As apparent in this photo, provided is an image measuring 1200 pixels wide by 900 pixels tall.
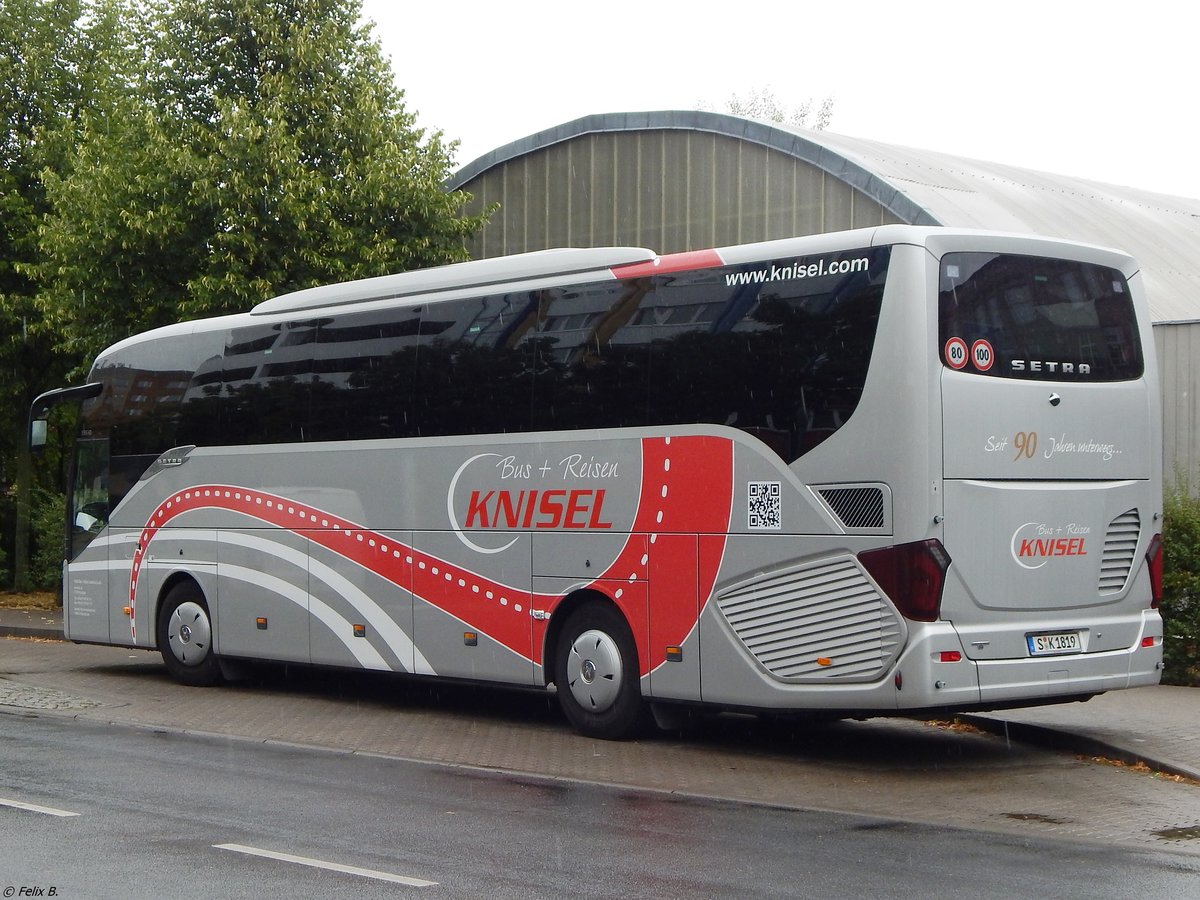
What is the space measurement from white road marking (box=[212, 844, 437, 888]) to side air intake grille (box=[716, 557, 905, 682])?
168 inches

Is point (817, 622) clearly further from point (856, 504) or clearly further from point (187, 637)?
point (187, 637)

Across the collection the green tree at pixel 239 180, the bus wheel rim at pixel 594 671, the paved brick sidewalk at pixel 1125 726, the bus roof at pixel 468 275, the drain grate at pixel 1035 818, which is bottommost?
the paved brick sidewalk at pixel 1125 726

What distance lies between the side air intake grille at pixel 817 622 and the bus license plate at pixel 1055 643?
3.66ft

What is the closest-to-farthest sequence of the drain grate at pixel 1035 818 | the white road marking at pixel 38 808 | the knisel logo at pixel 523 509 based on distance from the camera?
1. the white road marking at pixel 38 808
2. the drain grate at pixel 1035 818
3. the knisel logo at pixel 523 509

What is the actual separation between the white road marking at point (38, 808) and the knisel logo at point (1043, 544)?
6.31m

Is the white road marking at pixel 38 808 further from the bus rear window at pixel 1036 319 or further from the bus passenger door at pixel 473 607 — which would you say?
the bus rear window at pixel 1036 319

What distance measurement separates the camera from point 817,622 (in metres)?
10.8

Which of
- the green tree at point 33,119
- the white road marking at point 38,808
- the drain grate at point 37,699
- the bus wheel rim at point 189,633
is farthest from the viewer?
the green tree at point 33,119

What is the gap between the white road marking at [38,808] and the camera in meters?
8.80

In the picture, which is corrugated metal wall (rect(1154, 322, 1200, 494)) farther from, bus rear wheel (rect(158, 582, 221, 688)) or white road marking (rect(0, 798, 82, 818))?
white road marking (rect(0, 798, 82, 818))

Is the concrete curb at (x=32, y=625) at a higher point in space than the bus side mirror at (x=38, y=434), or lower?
Answer: lower

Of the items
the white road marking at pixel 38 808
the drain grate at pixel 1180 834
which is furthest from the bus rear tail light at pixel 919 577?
the white road marking at pixel 38 808

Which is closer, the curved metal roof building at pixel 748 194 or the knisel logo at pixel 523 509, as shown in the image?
the knisel logo at pixel 523 509

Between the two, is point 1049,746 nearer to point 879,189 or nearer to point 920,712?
point 920,712
